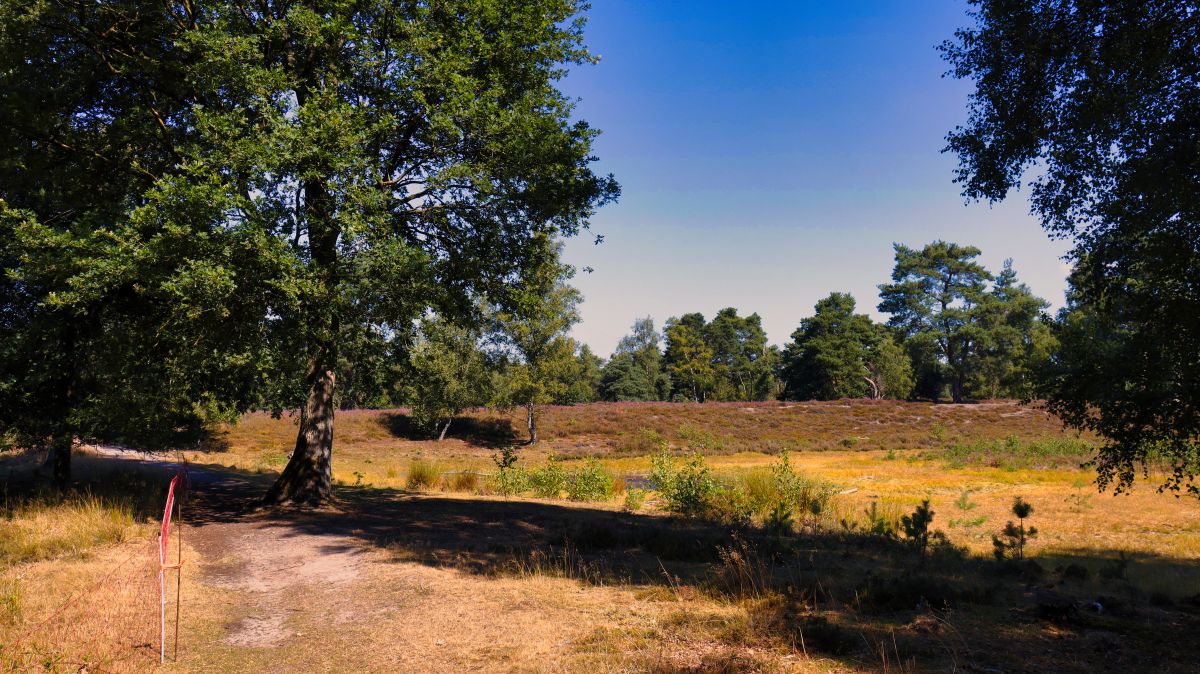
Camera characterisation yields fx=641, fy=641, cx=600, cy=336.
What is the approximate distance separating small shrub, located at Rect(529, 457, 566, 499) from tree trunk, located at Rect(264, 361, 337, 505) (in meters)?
5.78

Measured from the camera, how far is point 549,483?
1809 cm

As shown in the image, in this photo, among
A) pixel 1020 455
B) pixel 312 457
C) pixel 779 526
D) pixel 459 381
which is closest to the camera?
pixel 779 526

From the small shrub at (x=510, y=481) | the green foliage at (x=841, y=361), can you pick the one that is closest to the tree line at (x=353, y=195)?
the small shrub at (x=510, y=481)

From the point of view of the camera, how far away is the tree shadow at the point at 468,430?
4703 centimetres

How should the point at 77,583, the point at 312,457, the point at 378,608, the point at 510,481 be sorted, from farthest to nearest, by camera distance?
the point at 510,481 → the point at 312,457 → the point at 77,583 → the point at 378,608

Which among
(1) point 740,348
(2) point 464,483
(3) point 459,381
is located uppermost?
(1) point 740,348

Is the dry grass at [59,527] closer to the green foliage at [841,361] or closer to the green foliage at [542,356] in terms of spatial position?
the green foliage at [542,356]

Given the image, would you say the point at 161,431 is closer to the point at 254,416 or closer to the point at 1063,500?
the point at 1063,500

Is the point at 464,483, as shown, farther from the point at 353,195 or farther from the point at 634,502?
the point at 353,195

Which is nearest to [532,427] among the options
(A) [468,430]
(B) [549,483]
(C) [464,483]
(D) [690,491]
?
(A) [468,430]

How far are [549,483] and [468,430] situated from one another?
32.0 metres

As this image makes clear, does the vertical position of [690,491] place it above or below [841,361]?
below

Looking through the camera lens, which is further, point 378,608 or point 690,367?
point 690,367

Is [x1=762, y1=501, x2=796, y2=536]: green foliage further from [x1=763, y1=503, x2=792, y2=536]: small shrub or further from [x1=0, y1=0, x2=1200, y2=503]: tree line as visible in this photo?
[x1=0, y1=0, x2=1200, y2=503]: tree line
